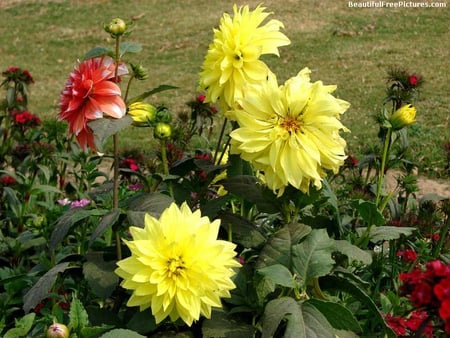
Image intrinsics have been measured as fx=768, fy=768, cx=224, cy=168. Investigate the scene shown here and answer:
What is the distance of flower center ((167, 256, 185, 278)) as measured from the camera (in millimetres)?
1470

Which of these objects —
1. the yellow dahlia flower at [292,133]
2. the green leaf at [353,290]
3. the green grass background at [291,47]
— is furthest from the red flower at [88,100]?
the green grass background at [291,47]

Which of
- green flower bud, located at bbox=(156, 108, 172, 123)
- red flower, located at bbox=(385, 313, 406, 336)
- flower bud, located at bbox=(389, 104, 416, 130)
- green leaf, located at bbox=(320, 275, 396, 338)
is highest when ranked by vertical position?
green flower bud, located at bbox=(156, 108, 172, 123)

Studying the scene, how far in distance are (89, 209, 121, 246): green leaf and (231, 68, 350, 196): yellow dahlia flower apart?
32 centimetres

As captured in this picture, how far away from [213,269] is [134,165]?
1.75 metres

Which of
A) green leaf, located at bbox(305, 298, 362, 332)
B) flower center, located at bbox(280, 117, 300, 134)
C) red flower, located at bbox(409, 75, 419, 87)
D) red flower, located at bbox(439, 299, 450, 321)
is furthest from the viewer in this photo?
red flower, located at bbox(409, 75, 419, 87)

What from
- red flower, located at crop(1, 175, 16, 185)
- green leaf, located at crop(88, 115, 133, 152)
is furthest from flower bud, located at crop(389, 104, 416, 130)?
red flower, located at crop(1, 175, 16, 185)

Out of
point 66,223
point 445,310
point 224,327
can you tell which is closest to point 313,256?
point 224,327

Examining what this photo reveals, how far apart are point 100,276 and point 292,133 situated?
56 cm

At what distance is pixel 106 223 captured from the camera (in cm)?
171

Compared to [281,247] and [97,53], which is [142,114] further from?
[281,247]

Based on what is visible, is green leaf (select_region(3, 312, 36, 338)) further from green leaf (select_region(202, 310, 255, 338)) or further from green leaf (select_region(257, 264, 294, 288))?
green leaf (select_region(257, 264, 294, 288))

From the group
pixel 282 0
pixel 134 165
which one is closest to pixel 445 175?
pixel 134 165

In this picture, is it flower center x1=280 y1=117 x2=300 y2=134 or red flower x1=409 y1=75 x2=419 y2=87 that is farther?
red flower x1=409 y1=75 x2=419 y2=87

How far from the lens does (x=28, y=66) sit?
8836mm
